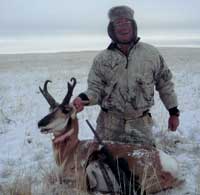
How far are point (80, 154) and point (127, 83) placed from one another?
117 cm

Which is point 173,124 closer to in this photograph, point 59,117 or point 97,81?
point 97,81

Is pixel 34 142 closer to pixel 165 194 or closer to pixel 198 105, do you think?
pixel 165 194

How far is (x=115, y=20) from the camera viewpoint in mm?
6020

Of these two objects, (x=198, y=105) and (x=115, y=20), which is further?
(x=198, y=105)

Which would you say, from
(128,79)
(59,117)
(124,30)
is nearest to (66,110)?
(59,117)

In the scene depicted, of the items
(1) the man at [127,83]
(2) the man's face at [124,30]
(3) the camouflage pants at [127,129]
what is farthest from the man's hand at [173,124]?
(2) the man's face at [124,30]

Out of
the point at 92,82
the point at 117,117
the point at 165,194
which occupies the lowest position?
the point at 165,194

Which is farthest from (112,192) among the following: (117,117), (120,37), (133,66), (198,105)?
(198,105)

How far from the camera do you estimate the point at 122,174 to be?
4801 millimetres

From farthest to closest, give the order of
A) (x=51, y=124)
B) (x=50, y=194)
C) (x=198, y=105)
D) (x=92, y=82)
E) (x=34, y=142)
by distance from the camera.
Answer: (x=198, y=105)
(x=34, y=142)
(x=92, y=82)
(x=51, y=124)
(x=50, y=194)

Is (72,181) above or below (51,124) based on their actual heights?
below

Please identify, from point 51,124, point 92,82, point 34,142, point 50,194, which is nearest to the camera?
point 50,194

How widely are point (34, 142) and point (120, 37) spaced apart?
2360 mm

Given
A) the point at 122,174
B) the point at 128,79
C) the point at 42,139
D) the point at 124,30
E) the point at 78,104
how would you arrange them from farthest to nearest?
the point at 42,139 < the point at 124,30 < the point at 128,79 < the point at 78,104 < the point at 122,174
